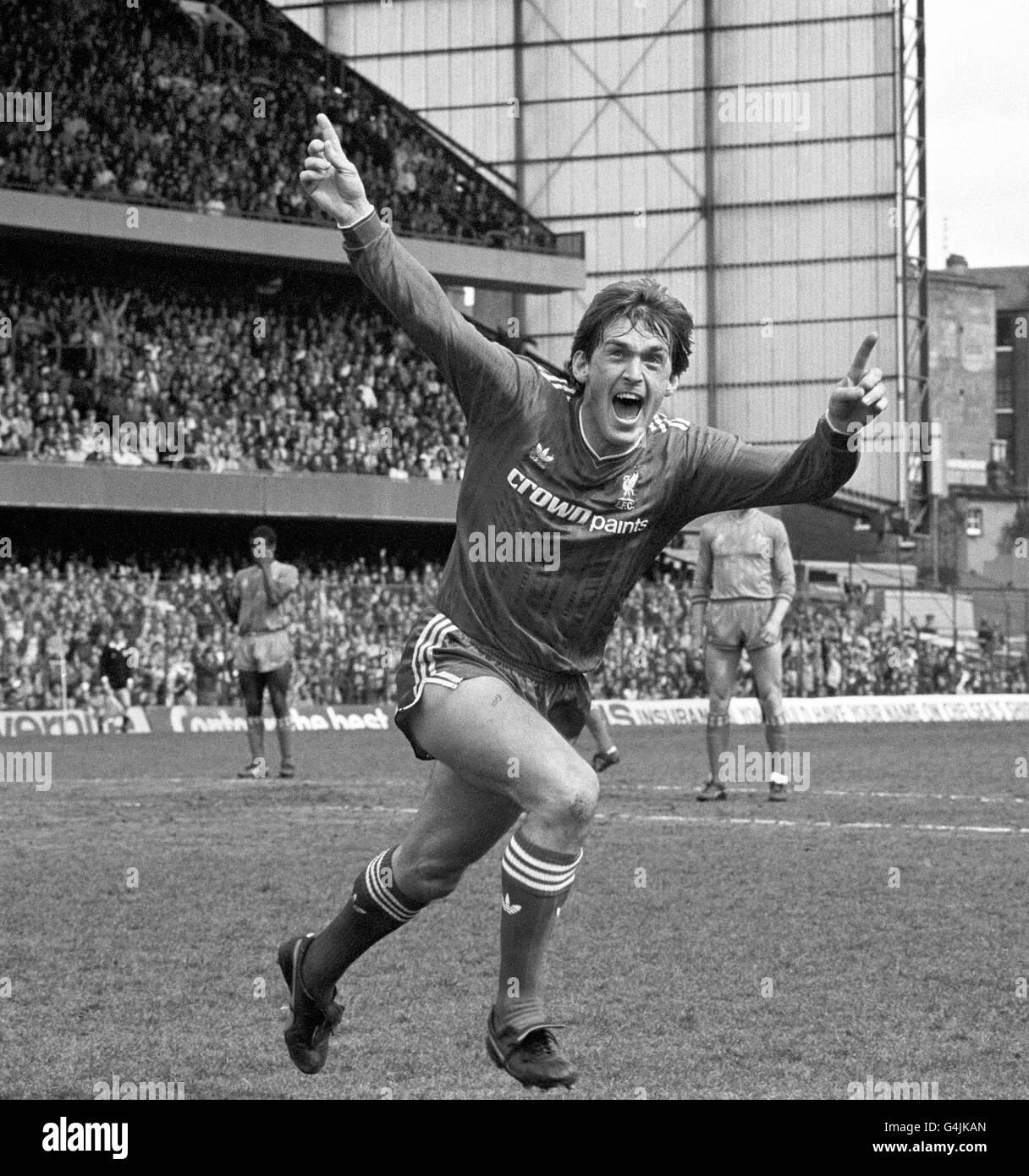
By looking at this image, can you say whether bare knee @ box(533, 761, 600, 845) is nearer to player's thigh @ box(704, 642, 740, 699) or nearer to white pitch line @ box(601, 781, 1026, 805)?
player's thigh @ box(704, 642, 740, 699)

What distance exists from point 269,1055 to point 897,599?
4251 centimetres

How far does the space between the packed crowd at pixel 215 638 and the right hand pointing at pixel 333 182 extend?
79.0 feet

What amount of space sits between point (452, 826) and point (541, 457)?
3.72ft

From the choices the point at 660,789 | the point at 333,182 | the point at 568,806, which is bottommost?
the point at 660,789

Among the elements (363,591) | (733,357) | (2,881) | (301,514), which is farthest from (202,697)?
(733,357)

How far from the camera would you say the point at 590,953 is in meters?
7.96

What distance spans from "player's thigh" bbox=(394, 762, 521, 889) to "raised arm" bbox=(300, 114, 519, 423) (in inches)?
48.7

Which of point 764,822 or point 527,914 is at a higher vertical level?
point 527,914

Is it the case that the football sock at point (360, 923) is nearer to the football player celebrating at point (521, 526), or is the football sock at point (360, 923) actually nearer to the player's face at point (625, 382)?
the football player celebrating at point (521, 526)

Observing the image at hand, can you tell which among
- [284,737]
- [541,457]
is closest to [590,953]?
[541,457]

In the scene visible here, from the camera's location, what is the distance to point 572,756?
17.9 ft

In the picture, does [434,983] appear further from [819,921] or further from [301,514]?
[301,514]

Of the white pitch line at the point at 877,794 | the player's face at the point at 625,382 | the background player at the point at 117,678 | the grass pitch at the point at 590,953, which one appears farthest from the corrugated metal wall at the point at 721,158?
the player's face at the point at 625,382

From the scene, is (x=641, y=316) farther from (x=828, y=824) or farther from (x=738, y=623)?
(x=738, y=623)
